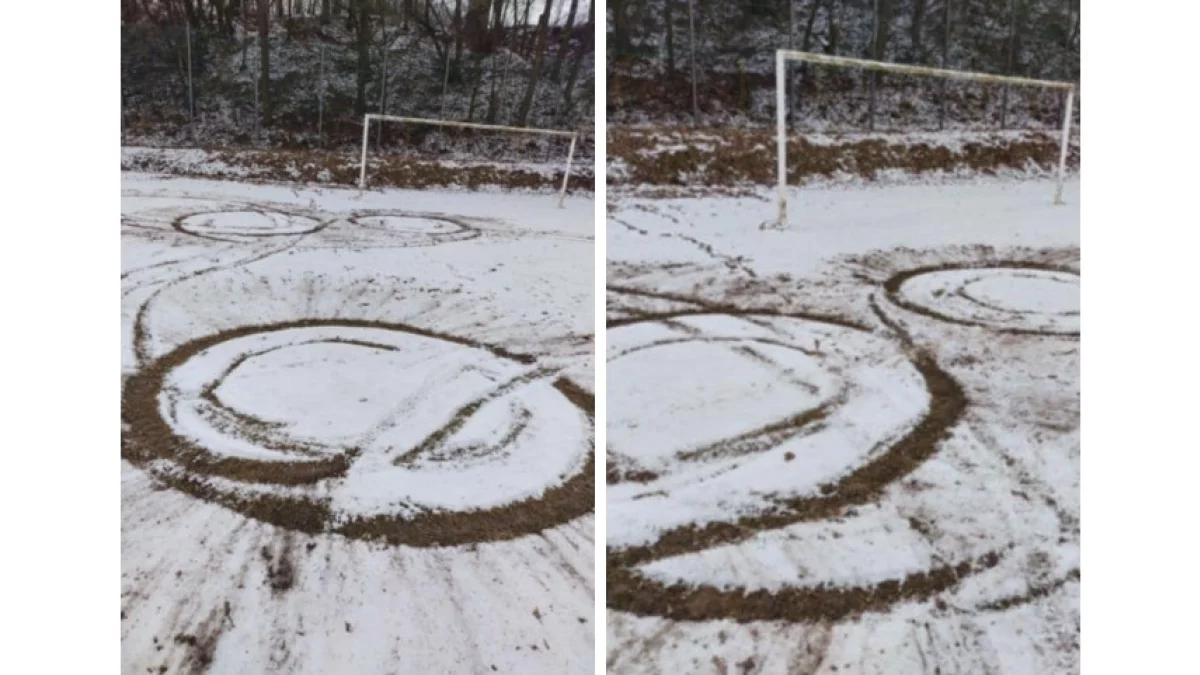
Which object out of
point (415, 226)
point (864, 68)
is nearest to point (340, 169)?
point (415, 226)

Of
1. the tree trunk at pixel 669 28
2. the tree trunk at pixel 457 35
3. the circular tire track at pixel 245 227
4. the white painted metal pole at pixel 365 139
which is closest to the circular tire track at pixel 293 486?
the circular tire track at pixel 245 227

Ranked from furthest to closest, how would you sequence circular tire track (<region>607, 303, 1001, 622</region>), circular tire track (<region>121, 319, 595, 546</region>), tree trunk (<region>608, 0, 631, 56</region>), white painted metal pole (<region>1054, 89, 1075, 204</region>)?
white painted metal pole (<region>1054, 89, 1075, 204</region>)
tree trunk (<region>608, 0, 631, 56</region>)
circular tire track (<region>121, 319, 595, 546</region>)
circular tire track (<region>607, 303, 1001, 622</region>)

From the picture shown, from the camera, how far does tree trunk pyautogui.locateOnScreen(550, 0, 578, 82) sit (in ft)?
5.96

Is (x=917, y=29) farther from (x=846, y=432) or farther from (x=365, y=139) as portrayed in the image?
(x=365, y=139)

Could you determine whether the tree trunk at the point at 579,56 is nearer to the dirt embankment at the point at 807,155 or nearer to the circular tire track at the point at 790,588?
the dirt embankment at the point at 807,155

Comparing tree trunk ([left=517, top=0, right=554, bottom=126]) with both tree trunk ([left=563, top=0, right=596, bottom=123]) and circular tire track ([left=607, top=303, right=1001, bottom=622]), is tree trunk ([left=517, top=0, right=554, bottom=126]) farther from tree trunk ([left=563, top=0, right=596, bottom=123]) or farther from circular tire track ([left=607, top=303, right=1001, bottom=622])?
circular tire track ([left=607, top=303, right=1001, bottom=622])

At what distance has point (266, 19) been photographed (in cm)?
185

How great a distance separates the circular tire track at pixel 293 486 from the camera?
5.38 ft

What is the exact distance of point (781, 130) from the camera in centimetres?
179

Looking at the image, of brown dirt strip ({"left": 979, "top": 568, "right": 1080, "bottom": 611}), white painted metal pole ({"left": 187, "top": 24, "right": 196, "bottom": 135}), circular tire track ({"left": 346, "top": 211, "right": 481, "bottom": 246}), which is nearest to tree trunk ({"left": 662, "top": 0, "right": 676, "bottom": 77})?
circular tire track ({"left": 346, "top": 211, "right": 481, "bottom": 246})

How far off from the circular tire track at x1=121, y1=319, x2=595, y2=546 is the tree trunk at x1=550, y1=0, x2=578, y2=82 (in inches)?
27.4

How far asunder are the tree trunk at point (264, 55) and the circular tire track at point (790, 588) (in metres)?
1.10
